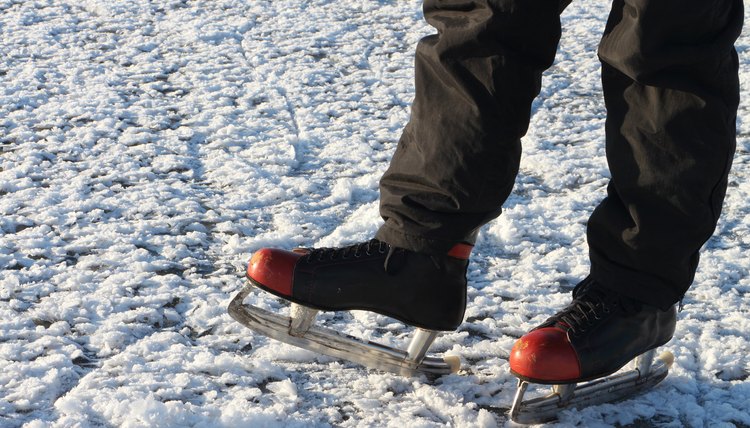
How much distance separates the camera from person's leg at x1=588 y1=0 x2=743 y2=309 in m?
1.34

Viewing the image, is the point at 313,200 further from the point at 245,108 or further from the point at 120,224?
the point at 245,108

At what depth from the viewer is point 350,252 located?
1595mm

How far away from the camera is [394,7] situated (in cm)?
416

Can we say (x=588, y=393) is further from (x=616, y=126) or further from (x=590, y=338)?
(x=616, y=126)

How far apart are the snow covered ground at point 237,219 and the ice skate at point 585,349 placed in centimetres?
4

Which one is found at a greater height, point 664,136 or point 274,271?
point 664,136

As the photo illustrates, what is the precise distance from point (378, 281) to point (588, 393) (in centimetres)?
41

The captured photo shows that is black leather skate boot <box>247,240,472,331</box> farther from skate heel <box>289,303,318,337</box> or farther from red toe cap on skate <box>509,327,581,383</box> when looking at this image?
red toe cap on skate <box>509,327,581,383</box>

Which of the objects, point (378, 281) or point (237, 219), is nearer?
point (378, 281)

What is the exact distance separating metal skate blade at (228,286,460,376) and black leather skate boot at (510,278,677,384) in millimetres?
225

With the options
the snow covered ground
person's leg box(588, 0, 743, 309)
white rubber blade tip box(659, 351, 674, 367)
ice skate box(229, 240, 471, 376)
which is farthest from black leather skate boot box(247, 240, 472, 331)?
white rubber blade tip box(659, 351, 674, 367)

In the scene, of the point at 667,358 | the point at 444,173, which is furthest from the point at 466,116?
the point at 667,358

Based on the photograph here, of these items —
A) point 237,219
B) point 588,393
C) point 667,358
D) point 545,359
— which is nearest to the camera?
point 545,359

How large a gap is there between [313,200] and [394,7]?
6.55 feet
